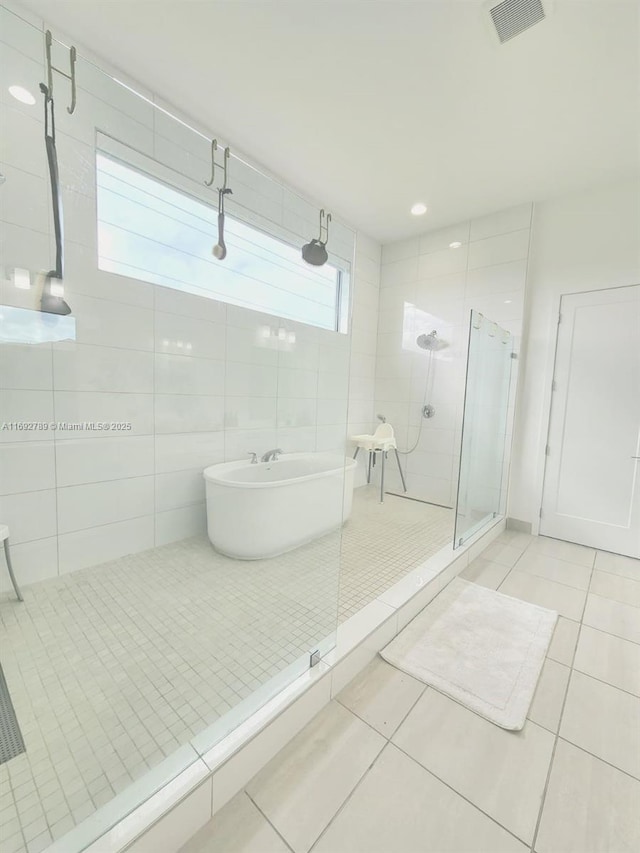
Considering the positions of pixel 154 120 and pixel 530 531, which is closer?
pixel 154 120

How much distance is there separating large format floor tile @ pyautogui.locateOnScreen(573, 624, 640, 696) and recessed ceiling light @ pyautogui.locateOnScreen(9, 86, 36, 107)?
12.0 feet

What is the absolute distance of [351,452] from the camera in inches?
153

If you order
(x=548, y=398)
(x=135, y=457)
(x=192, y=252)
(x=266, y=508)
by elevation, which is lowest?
(x=266, y=508)

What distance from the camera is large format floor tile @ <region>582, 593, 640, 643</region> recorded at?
1.82 metres

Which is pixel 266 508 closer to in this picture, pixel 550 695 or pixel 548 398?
pixel 550 695

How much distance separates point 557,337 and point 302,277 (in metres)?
2.28

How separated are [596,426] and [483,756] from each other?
2.66 meters

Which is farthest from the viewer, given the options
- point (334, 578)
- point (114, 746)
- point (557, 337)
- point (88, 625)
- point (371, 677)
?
point (557, 337)

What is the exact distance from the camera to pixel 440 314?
12.1ft

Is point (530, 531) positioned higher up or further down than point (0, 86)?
further down

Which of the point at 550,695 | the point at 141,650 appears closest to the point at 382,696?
the point at 550,695

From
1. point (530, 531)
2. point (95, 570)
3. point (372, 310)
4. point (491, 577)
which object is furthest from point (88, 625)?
point (372, 310)

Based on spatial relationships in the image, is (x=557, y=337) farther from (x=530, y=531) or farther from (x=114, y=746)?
(x=114, y=746)

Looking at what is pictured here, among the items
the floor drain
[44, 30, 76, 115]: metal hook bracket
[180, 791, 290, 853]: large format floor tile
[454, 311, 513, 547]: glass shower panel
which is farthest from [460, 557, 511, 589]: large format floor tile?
[44, 30, 76, 115]: metal hook bracket
